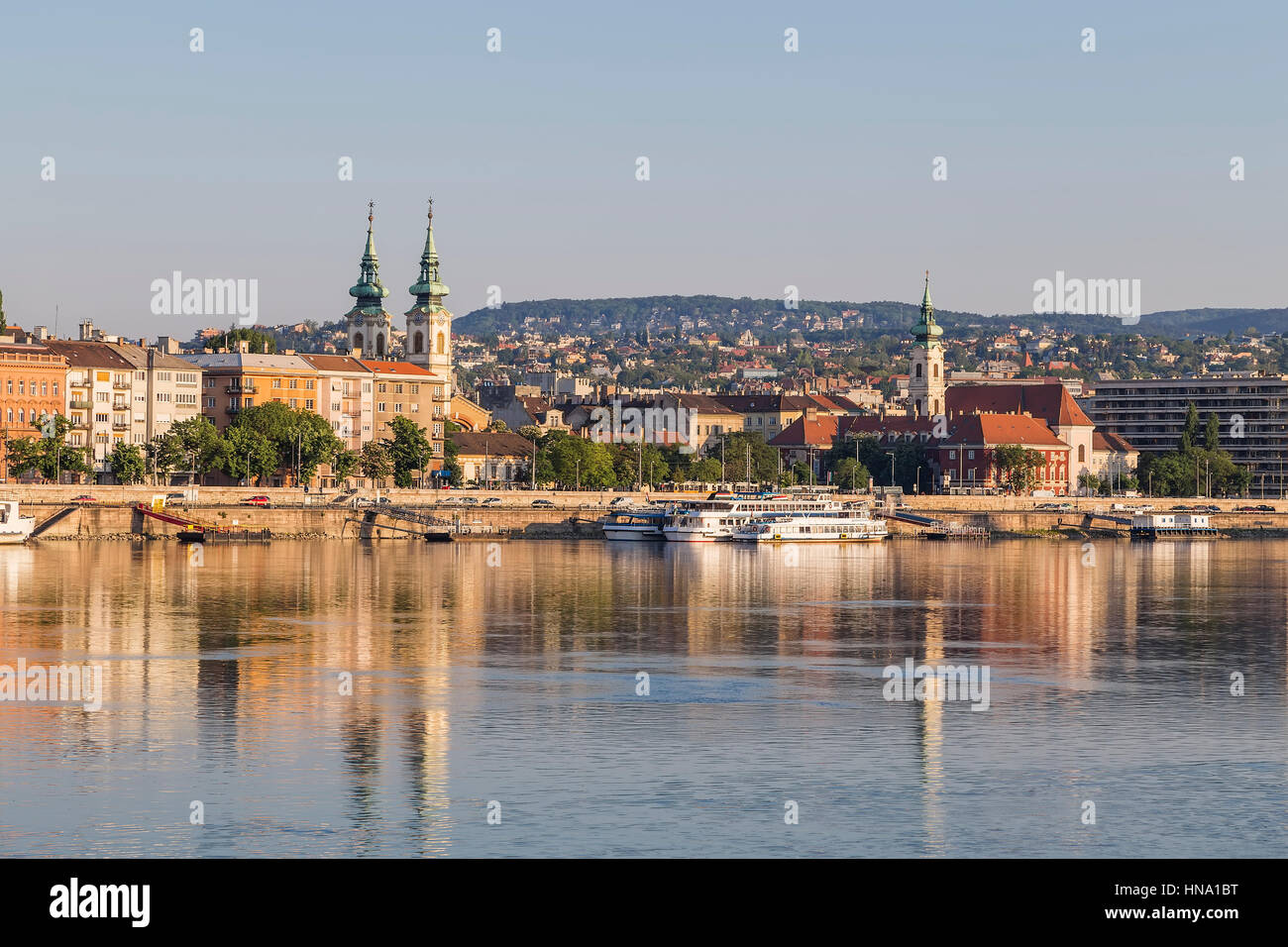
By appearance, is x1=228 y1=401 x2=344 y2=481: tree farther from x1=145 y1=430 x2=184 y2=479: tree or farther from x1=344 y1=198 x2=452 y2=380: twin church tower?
x1=344 y1=198 x2=452 y2=380: twin church tower

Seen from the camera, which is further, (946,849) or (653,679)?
(653,679)

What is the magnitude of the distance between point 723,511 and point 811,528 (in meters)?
6.32

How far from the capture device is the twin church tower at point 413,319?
15800cm

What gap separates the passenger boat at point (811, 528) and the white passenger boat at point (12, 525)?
128 ft

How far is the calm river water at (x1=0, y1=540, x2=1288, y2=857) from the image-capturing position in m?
24.4

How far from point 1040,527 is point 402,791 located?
382 ft

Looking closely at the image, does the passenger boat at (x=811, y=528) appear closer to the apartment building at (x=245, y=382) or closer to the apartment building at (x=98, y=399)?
the apartment building at (x=245, y=382)

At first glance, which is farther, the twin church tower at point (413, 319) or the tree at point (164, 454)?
the twin church tower at point (413, 319)

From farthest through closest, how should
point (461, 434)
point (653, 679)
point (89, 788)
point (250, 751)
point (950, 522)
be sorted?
point (461, 434) < point (950, 522) < point (653, 679) < point (250, 751) < point (89, 788)

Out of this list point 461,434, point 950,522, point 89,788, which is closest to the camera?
point 89,788

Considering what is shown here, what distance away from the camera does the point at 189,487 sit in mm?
107062

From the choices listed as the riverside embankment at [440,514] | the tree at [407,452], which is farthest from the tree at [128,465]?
the tree at [407,452]

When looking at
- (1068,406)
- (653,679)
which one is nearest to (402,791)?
(653,679)
